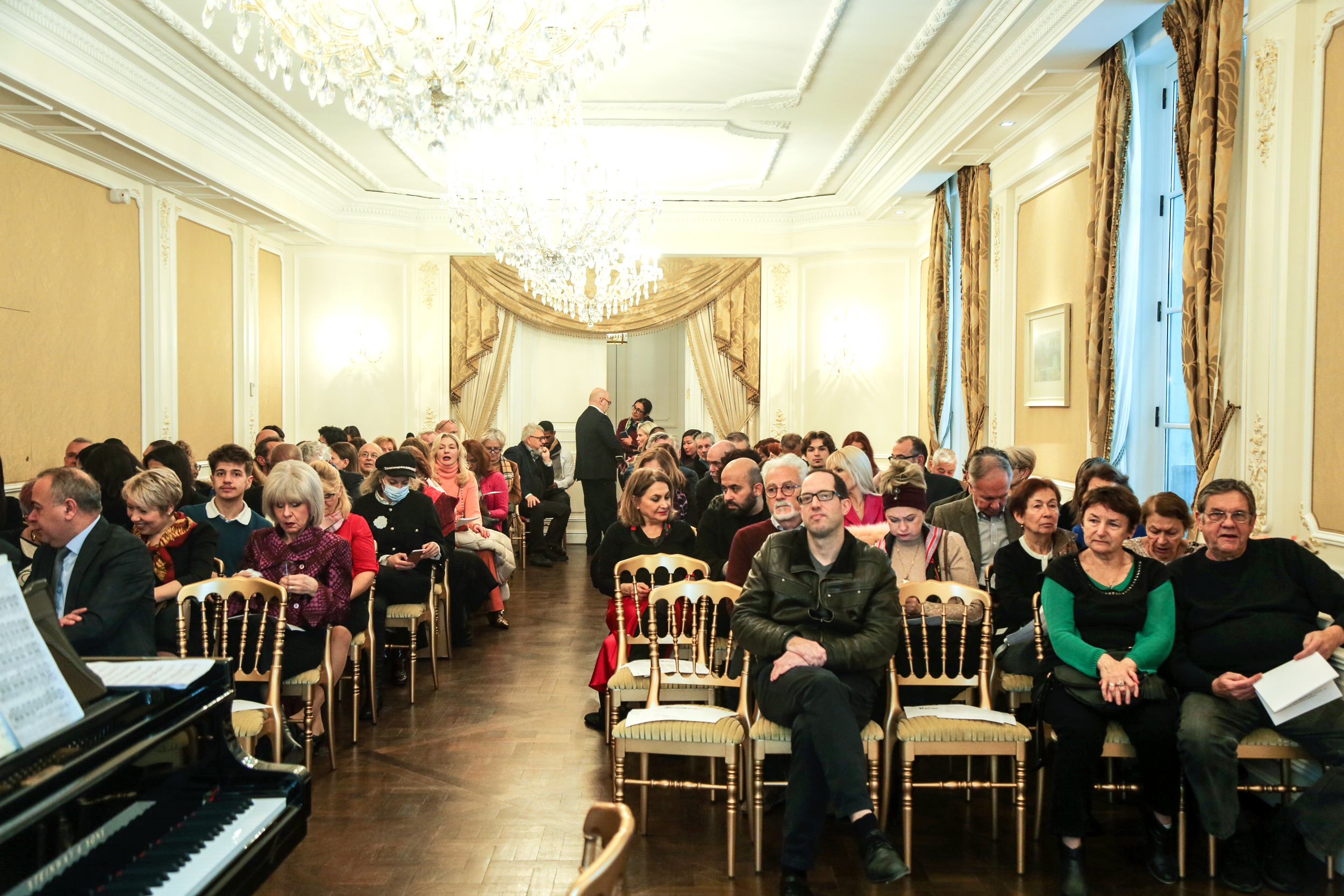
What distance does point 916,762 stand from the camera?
4.40 metres

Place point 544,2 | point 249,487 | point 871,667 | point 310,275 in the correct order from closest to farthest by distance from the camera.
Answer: point 871,667 → point 544,2 → point 249,487 → point 310,275

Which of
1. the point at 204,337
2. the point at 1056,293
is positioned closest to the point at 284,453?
the point at 204,337

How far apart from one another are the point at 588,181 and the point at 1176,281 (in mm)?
4361

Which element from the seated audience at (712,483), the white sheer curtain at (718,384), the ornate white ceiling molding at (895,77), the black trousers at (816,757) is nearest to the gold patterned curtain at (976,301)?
the ornate white ceiling molding at (895,77)

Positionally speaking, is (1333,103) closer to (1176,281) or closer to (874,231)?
(1176,281)

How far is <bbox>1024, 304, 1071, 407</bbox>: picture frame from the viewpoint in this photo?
671 centimetres

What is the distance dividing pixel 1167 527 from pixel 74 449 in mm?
6315

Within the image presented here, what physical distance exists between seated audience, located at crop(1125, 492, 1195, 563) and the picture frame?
105 inches

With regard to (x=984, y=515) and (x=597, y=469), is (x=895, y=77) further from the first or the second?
(x=597, y=469)

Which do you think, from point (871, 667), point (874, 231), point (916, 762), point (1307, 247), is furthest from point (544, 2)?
point (874, 231)

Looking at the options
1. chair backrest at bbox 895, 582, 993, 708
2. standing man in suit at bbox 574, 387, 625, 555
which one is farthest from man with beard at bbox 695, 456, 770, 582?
standing man in suit at bbox 574, 387, 625, 555

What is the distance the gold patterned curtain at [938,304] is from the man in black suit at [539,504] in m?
Answer: 3.97

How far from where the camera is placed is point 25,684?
1978mm

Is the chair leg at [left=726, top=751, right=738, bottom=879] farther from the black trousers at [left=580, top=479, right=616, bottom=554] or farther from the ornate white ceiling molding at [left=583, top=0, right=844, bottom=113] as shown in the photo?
the black trousers at [left=580, top=479, right=616, bottom=554]
